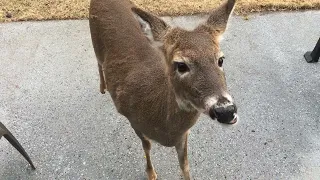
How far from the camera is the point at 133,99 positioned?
325 cm

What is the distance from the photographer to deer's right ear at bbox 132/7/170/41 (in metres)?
2.70

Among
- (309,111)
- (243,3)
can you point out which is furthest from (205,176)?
(243,3)

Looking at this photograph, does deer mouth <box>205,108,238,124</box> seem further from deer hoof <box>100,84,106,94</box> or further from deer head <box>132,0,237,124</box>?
deer hoof <box>100,84,106,94</box>

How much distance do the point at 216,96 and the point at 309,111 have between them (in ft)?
7.52

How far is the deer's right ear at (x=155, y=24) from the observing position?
8.86 feet

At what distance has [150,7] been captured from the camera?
5531 mm

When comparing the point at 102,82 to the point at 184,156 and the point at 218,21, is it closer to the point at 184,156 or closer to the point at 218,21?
the point at 184,156

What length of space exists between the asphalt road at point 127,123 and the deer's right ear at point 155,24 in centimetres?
146

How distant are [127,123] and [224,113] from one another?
2.09 meters

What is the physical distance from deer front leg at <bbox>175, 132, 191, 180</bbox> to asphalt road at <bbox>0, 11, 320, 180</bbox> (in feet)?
0.57

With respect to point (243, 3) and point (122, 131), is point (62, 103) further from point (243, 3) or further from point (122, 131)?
point (243, 3)

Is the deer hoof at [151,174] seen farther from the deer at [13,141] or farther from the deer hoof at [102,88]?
the deer hoof at [102,88]

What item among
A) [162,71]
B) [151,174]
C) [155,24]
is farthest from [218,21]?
[151,174]

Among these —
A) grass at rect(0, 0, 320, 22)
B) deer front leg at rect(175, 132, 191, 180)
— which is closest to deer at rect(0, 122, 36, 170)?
deer front leg at rect(175, 132, 191, 180)
